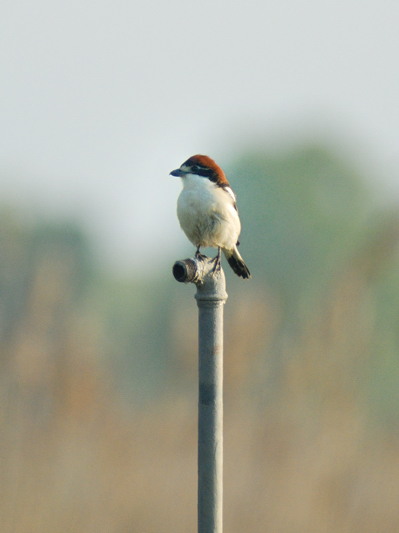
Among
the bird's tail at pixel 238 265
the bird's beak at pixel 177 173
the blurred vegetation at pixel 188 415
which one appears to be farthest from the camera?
the bird's tail at pixel 238 265

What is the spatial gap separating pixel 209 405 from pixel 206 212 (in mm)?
1277

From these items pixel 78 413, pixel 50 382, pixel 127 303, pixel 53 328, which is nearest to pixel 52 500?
pixel 78 413

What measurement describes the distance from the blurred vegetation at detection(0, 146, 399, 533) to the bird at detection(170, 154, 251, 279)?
0.57 meters

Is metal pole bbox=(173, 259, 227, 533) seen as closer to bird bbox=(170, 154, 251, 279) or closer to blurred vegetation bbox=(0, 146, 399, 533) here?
bird bbox=(170, 154, 251, 279)

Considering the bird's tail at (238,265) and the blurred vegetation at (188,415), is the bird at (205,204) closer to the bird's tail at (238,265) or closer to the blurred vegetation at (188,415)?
the bird's tail at (238,265)

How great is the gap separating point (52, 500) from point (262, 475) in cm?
135

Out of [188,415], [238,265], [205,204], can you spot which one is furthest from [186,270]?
[188,415]

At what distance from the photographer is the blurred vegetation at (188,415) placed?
343 centimetres

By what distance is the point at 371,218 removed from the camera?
3.67 m

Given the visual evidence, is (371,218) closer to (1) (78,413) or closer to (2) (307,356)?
(2) (307,356)

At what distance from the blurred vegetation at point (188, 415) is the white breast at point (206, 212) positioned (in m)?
0.56

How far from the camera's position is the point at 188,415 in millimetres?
4102

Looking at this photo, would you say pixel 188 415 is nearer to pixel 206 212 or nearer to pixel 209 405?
pixel 206 212

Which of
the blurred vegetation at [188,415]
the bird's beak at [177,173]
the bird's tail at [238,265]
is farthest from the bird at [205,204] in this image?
the blurred vegetation at [188,415]
